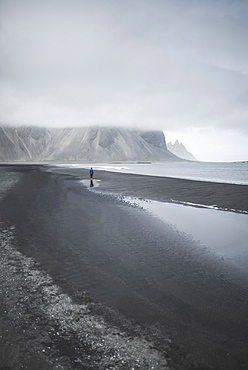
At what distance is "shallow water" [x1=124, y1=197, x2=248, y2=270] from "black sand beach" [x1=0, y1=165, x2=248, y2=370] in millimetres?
683

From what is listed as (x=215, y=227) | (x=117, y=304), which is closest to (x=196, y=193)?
(x=215, y=227)

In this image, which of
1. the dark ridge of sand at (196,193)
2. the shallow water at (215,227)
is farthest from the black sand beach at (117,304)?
the dark ridge of sand at (196,193)

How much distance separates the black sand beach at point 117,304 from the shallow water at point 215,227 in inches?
26.9

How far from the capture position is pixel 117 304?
→ 16.6ft

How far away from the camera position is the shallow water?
852cm

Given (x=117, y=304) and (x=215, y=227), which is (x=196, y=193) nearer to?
(x=215, y=227)

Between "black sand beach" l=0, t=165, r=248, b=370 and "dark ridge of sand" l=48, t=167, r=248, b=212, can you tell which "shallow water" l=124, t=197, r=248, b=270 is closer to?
"black sand beach" l=0, t=165, r=248, b=370

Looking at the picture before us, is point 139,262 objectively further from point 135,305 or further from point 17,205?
point 17,205

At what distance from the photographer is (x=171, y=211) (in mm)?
15836

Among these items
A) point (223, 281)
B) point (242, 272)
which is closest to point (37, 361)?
point (223, 281)

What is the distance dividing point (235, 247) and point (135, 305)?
17.9 feet

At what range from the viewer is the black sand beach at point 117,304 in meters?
3.65

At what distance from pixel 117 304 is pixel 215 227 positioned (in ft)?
26.6

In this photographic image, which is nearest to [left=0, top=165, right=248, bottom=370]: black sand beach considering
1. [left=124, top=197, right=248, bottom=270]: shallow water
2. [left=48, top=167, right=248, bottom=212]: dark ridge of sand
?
[left=124, top=197, right=248, bottom=270]: shallow water
